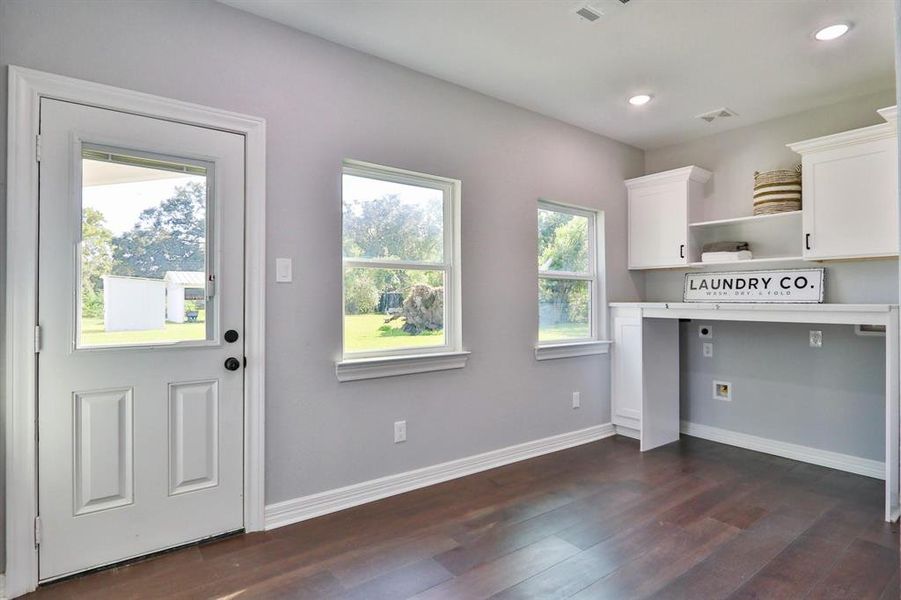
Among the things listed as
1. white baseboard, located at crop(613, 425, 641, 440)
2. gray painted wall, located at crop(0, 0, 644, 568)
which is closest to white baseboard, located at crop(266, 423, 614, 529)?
gray painted wall, located at crop(0, 0, 644, 568)

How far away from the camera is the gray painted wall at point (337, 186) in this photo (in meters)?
2.14

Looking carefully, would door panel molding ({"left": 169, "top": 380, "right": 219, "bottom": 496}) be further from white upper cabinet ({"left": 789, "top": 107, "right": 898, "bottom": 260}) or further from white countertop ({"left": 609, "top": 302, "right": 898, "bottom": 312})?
white upper cabinet ({"left": 789, "top": 107, "right": 898, "bottom": 260})

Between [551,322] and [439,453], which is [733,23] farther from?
[439,453]

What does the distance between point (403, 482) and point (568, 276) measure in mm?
2057

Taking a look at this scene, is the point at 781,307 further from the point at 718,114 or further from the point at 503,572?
the point at 503,572

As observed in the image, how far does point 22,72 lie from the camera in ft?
6.16

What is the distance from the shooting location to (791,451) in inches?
141

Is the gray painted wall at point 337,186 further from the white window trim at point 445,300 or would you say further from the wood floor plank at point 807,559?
the wood floor plank at point 807,559

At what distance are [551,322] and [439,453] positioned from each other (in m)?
1.42

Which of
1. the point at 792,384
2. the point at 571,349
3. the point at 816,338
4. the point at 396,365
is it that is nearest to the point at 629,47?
the point at 571,349

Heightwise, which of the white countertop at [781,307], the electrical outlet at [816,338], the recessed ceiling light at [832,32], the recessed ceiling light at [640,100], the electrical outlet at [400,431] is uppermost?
the recessed ceiling light at [640,100]

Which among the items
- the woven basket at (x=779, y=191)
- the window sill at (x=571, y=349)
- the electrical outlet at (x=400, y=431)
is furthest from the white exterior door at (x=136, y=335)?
the woven basket at (x=779, y=191)

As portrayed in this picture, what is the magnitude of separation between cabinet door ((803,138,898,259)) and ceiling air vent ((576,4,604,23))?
1887 millimetres

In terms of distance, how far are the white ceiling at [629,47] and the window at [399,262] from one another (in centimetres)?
71
